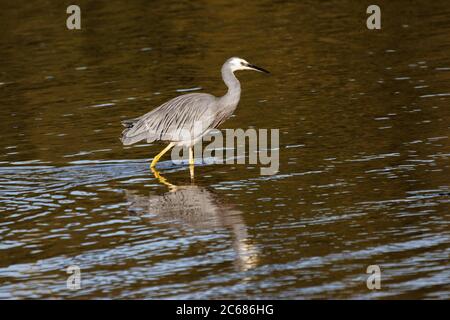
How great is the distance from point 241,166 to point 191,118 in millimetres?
1065

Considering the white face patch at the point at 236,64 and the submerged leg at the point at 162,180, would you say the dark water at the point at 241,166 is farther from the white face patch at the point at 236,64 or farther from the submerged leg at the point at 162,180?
the white face patch at the point at 236,64

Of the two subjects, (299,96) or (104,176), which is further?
(299,96)

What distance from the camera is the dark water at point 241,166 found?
406 inches

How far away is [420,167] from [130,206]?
3.78 metres

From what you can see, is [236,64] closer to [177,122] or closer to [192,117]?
[192,117]

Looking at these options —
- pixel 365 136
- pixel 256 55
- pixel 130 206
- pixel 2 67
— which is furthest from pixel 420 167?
pixel 2 67

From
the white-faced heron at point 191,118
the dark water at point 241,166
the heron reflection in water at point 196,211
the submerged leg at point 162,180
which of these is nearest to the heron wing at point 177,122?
the white-faced heron at point 191,118

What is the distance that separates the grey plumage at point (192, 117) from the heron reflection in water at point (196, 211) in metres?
1.04

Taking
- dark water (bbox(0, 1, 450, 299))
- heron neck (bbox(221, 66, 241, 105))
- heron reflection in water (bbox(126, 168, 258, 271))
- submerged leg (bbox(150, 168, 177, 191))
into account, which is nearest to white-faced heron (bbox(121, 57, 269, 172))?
heron neck (bbox(221, 66, 241, 105))

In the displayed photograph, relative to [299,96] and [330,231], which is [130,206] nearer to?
[330,231]

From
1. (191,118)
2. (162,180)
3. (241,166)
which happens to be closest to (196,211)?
(162,180)

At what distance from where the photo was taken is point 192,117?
15.0 meters

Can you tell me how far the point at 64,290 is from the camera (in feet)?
32.9
